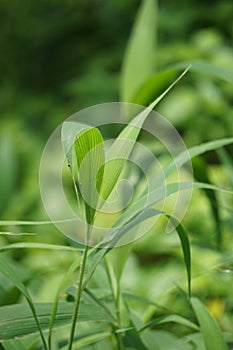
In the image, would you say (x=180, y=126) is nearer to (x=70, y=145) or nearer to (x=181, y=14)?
(x=181, y=14)

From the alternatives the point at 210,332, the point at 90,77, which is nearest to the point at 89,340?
the point at 210,332

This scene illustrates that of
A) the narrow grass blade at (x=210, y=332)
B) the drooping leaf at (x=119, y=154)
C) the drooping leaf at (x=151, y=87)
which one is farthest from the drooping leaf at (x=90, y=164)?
the drooping leaf at (x=151, y=87)

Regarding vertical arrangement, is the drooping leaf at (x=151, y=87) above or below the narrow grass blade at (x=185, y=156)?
above

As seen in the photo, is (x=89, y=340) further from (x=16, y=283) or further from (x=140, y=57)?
(x=140, y=57)

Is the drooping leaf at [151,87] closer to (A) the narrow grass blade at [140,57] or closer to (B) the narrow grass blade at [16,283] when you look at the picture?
(A) the narrow grass blade at [140,57]

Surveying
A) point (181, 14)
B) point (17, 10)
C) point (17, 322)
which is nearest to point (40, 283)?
point (17, 322)
